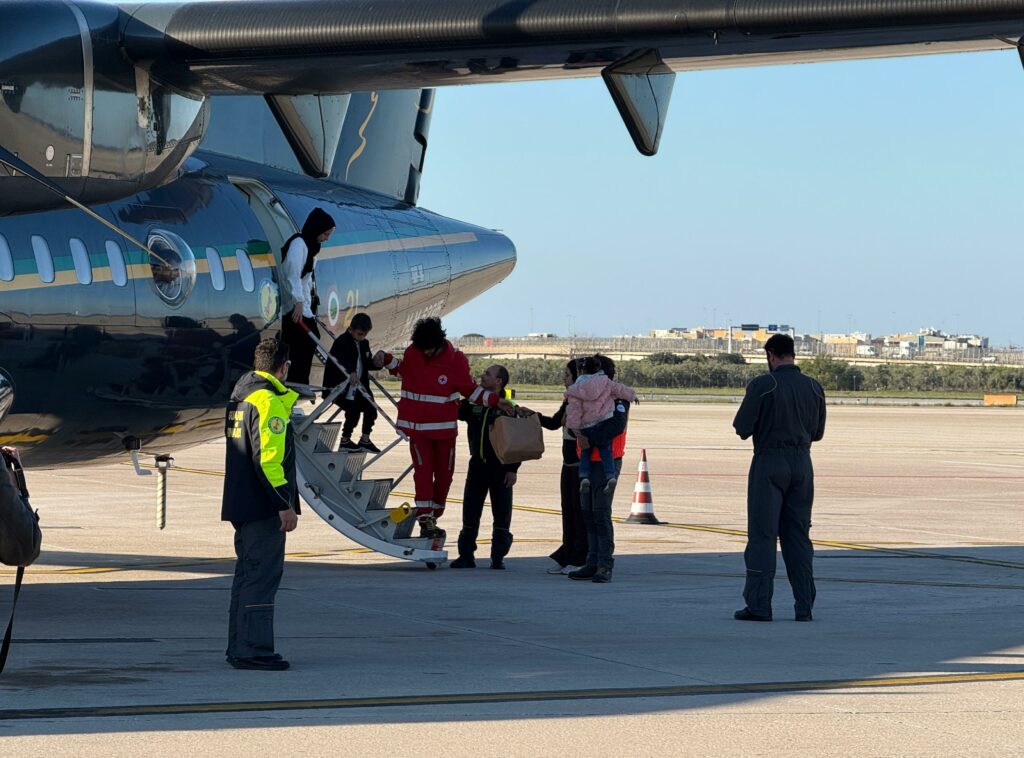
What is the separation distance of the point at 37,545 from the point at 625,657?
355 centimetres

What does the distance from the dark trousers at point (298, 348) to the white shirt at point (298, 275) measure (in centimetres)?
Result: 22

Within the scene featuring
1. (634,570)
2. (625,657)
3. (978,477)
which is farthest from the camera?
(978,477)

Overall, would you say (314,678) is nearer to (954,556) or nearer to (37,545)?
(37,545)

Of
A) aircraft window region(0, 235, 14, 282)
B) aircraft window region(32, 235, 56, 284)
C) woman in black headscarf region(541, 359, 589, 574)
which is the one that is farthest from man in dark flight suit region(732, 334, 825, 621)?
aircraft window region(0, 235, 14, 282)

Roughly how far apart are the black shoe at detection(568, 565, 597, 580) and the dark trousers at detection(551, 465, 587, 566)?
1.66 feet

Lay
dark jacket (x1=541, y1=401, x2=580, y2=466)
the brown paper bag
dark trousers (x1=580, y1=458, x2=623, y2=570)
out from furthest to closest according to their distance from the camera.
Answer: the brown paper bag < dark jacket (x1=541, y1=401, x2=580, y2=466) < dark trousers (x1=580, y1=458, x2=623, y2=570)

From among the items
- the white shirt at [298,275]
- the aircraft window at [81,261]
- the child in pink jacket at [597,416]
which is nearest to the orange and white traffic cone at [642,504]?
the child in pink jacket at [597,416]

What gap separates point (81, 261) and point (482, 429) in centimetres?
434

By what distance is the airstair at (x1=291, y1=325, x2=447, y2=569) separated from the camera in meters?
13.8

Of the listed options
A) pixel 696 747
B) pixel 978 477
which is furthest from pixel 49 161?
pixel 978 477

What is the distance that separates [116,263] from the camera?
11539 mm

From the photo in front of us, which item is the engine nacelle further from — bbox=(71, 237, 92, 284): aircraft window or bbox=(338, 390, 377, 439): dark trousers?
bbox=(338, 390, 377, 439): dark trousers

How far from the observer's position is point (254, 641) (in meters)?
8.67

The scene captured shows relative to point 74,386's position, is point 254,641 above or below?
below
